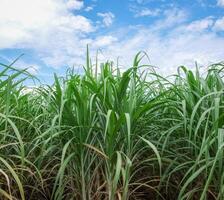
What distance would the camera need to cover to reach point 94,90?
1.75m

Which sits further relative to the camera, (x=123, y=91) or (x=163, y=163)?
(x=163, y=163)

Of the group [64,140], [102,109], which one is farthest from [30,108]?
[102,109]

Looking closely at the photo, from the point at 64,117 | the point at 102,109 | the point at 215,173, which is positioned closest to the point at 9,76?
the point at 64,117

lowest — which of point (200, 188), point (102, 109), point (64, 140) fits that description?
point (200, 188)

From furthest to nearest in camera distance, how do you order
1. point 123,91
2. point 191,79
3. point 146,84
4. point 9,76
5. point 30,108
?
point 30,108 → point 146,84 → point 191,79 → point 123,91 → point 9,76

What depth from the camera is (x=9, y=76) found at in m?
1.53

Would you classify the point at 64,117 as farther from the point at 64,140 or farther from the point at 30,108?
the point at 30,108

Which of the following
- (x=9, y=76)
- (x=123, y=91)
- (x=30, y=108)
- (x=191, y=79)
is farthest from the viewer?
(x=30, y=108)

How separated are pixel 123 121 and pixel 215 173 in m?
0.44

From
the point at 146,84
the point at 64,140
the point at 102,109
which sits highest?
the point at 146,84

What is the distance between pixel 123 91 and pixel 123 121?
0.18m

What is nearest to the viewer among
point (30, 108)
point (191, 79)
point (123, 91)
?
point (123, 91)

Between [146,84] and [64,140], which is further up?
[146,84]

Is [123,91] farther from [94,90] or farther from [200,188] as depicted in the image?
[200,188]
